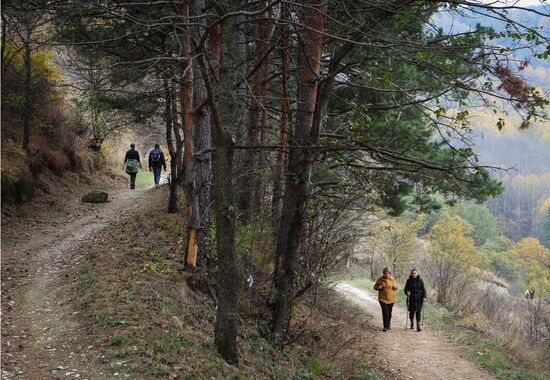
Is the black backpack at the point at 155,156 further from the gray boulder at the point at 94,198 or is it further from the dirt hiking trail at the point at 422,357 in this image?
the dirt hiking trail at the point at 422,357

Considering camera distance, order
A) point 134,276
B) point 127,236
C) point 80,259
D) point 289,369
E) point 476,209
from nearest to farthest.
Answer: point 289,369 < point 134,276 < point 80,259 < point 127,236 < point 476,209

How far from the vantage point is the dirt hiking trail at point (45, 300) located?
4.85 metres

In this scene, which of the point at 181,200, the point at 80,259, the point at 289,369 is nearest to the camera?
the point at 289,369

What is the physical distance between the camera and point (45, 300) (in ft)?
22.2

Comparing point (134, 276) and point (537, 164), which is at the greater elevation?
→ point (537, 164)

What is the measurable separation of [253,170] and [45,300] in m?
4.08

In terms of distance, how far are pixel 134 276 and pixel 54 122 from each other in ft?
39.1

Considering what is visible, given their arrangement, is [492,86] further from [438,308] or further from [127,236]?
[438,308]

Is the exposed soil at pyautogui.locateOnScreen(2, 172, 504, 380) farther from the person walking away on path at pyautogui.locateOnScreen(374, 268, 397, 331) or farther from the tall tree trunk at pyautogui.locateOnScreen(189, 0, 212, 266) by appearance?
the tall tree trunk at pyautogui.locateOnScreen(189, 0, 212, 266)

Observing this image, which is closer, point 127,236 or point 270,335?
point 270,335

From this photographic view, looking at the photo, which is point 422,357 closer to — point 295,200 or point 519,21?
point 295,200

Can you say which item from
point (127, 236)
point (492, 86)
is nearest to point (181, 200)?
point (127, 236)

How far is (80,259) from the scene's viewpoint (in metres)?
8.72

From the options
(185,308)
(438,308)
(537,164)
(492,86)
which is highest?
(537,164)
